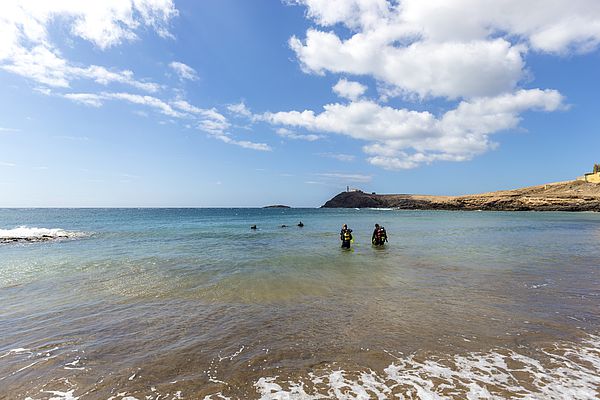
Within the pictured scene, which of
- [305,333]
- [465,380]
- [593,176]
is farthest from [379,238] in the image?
[593,176]

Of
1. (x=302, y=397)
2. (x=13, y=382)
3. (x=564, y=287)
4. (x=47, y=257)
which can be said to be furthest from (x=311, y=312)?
(x=47, y=257)

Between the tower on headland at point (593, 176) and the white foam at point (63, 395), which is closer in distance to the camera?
the white foam at point (63, 395)

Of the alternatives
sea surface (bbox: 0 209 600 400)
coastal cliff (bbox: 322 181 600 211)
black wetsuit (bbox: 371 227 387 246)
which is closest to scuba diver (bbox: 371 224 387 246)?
black wetsuit (bbox: 371 227 387 246)

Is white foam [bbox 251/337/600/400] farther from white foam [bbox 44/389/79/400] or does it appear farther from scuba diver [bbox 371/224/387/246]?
scuba diver [bbox 371/224/387/246]

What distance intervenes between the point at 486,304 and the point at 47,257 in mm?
24477

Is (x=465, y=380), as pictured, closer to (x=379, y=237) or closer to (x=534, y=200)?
(x=379, y=237)

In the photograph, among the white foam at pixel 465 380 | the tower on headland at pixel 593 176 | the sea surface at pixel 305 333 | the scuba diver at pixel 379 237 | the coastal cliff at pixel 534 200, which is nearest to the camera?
the white foam at pixel 465 380

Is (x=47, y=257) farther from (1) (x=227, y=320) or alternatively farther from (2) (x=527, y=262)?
(2) (x=527, y=262)

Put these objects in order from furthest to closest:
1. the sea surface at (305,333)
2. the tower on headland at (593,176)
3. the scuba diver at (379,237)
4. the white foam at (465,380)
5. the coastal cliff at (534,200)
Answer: the tower on headland at (593,176) < the coastal cliff at (534,200) < the scuba diver at (379,237) < the sea surface at (305,333) < the white foam at (465,380)

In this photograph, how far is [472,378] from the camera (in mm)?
5309

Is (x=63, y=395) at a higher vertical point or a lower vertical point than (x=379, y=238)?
lower

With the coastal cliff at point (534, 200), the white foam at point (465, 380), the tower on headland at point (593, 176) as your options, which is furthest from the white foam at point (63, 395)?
the tower on headland at point (593, 176)

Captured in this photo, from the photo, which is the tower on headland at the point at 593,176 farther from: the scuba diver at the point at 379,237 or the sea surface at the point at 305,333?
the sea surface at the point at 305,333

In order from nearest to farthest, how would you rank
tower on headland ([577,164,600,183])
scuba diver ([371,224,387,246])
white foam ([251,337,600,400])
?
1. white foam ([251,337,600,400])
2. scuba diver ([371,224,387,246])
3. tower on headland ([577,164,600,183])
